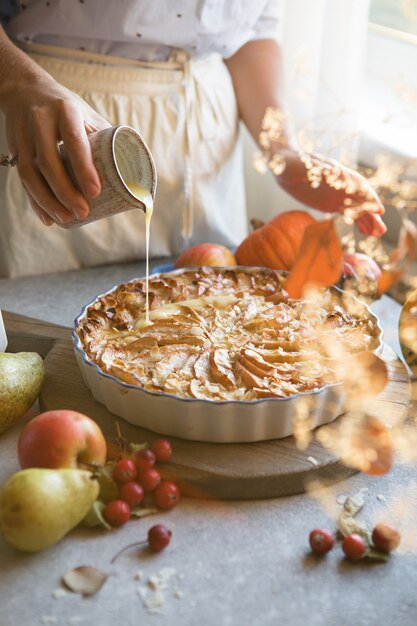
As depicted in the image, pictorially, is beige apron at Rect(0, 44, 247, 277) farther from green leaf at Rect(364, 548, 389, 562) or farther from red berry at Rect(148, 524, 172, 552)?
green leaf at Rect(364, 548, 389, 562)

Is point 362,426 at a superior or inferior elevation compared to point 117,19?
inferior

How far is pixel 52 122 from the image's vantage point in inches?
50.1

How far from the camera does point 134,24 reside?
5.58 ft

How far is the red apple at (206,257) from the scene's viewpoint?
72.2 inches

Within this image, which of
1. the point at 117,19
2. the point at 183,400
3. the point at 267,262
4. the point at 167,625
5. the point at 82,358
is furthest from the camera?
the point at 267,262

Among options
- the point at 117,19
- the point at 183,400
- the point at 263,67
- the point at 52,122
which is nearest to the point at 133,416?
the point at 183,400

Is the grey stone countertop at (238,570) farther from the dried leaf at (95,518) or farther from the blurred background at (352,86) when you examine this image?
the blurred background at (352,86)

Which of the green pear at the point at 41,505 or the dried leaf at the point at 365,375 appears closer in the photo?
the green pear at the point at 41,505

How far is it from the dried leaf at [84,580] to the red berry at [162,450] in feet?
0.75

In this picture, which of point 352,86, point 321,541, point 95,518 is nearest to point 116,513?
point 95,518

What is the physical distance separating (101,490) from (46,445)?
111 mm

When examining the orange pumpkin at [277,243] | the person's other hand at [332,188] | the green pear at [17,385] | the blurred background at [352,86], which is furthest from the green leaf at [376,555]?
the blurred background at [352,86]

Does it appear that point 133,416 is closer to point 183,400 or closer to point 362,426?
point 183,400

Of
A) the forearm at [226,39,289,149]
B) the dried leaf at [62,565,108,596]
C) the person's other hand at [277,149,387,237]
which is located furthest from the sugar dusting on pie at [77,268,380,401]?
the forearm at [226,39,289,149]
